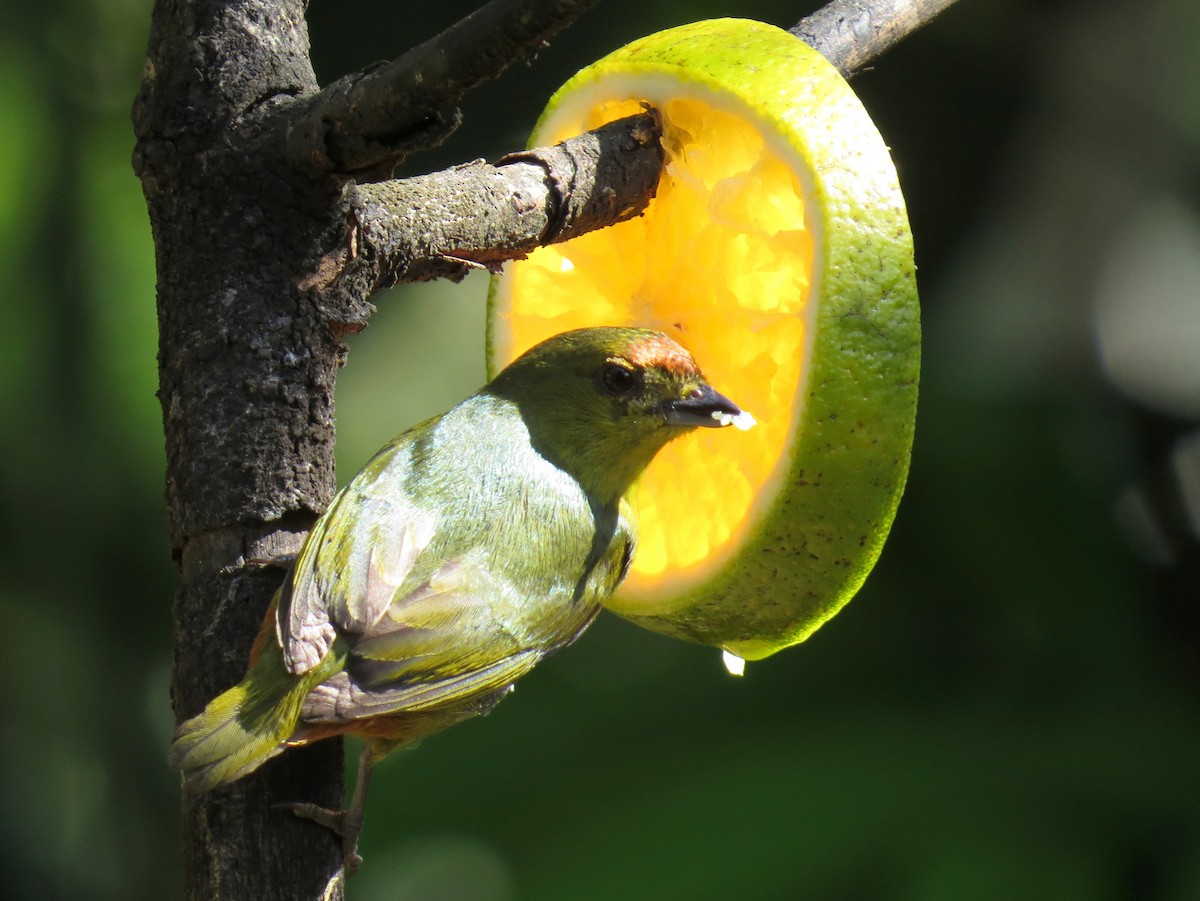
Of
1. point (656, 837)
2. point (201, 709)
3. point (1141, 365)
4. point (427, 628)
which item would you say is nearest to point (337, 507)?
point (427, 628)

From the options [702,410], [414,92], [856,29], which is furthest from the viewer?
[856,29]

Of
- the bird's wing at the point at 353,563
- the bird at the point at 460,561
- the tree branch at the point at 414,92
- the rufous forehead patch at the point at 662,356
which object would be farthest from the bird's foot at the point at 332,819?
the rufous forehead patch at the point at 662,356

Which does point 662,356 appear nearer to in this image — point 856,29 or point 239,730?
point 856,29

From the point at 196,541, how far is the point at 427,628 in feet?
0.96

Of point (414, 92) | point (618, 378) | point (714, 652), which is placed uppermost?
point (414, 92)

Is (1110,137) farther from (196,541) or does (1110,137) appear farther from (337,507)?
(196,541)

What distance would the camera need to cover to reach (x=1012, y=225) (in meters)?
3.21

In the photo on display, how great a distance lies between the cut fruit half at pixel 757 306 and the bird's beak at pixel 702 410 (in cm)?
6

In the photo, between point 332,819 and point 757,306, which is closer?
point 332,819

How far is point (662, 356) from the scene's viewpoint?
1741mm

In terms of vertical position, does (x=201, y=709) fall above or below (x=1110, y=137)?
below

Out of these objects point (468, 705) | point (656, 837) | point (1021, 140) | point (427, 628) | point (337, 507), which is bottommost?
point (656, 837)

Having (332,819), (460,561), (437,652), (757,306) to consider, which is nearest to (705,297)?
(757,306)

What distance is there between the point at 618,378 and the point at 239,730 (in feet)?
2.54
